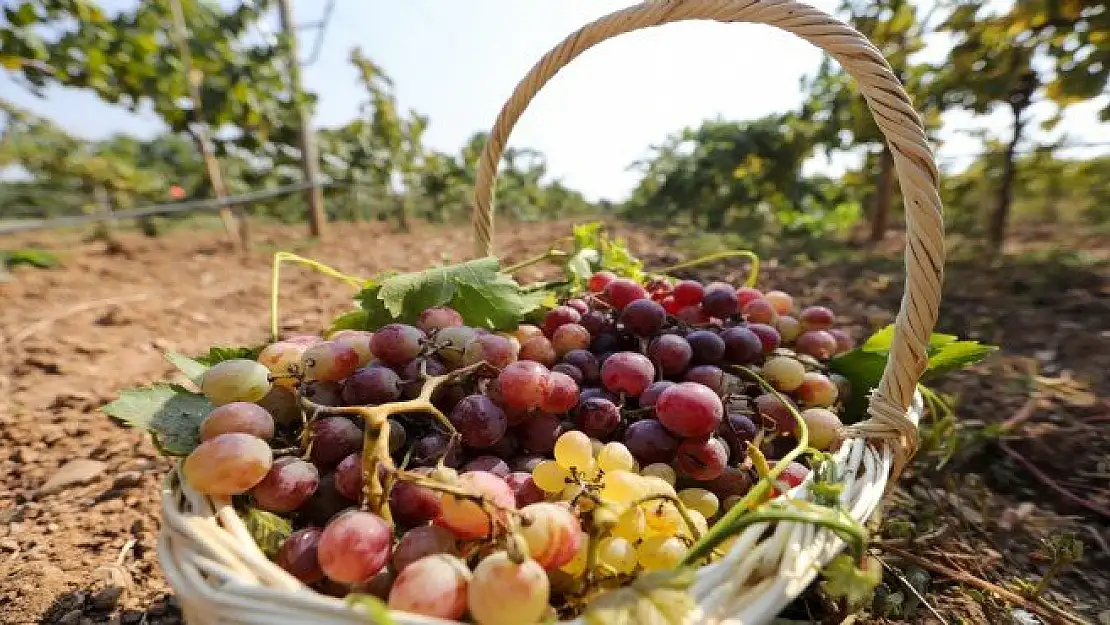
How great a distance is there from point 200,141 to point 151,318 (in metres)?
3.60

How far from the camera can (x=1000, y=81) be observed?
11.2 feet

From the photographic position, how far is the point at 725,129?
→ 637 centimetres

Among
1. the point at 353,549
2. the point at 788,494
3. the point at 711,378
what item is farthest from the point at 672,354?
the point at 353,549

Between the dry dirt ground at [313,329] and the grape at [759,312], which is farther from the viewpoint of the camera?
the grape at [759,312]

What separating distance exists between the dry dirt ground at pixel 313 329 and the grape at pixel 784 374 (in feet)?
0.96

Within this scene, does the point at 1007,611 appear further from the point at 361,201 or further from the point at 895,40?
the point at 361,201

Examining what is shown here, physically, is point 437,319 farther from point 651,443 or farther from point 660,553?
point 660,553

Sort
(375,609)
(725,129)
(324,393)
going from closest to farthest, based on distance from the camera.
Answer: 1. (375,609)
2. (324,393)
3. (725,129)

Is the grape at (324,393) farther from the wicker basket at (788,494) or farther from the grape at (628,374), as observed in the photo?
the grape at (628,374)

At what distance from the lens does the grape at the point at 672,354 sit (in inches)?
40.6

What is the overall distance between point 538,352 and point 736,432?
1.13 feet

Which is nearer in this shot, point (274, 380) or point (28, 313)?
point (274, 380)

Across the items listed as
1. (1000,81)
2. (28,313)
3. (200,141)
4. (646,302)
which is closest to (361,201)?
(200,141)

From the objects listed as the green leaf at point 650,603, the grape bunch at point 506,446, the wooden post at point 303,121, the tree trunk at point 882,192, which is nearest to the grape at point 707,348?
the grape bunch at point 506,446
